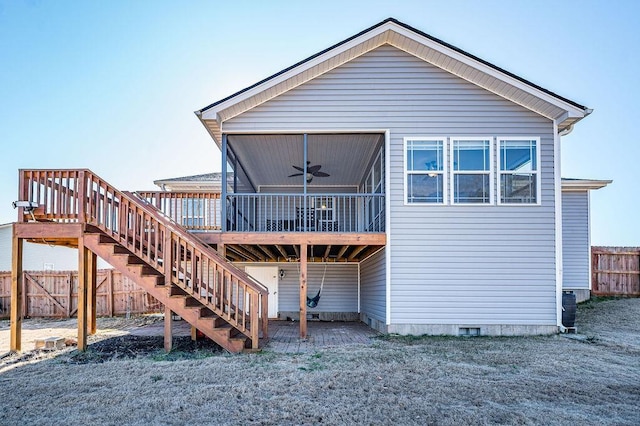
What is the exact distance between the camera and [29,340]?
951 centimetres

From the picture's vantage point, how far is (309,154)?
41.3 ft

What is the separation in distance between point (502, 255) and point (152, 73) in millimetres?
14856

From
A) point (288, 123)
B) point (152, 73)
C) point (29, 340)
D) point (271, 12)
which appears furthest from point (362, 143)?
point (152, 73)

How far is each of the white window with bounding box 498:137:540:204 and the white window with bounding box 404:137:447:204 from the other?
133 cm

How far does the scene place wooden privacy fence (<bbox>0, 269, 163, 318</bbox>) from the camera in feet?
48.0

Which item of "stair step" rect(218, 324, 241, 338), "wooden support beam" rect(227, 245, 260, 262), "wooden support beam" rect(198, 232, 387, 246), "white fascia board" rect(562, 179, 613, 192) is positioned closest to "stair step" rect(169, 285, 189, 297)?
"stair step" rect(218, 324, 241, 338)

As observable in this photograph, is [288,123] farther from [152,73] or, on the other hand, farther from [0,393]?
[152,73]

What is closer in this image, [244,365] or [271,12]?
[244,365]

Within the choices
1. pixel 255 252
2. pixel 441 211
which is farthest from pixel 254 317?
pixel 441 211

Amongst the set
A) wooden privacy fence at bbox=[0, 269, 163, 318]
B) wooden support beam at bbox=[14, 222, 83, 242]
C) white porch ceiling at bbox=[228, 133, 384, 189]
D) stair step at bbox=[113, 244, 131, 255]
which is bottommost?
wooden privacy fence at bbox=[0, 269, 163, 318]

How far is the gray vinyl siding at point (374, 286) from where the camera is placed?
10.1 m

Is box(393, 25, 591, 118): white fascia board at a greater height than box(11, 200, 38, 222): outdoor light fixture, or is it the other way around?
box(393, 25, 591, 118): white fascia board

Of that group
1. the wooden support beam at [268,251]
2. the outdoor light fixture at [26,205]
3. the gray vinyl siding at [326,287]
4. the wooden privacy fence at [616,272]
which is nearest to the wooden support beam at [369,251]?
the gray vinyl siding at [326,287]

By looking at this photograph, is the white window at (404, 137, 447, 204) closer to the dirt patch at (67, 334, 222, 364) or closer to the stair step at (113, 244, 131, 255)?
the dirt patch at (67, 334, 222, 364)
